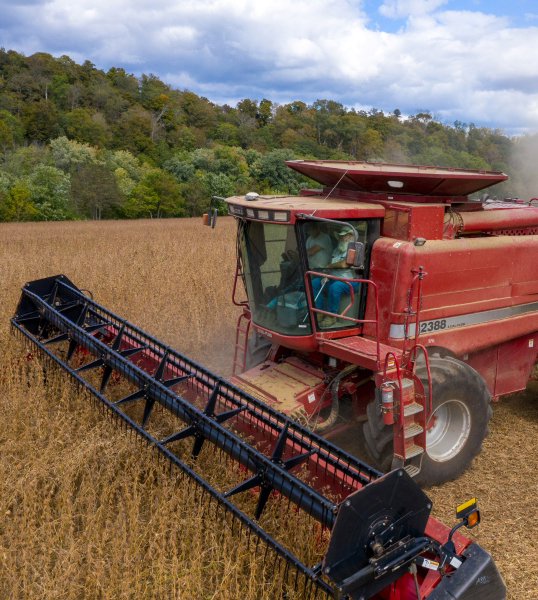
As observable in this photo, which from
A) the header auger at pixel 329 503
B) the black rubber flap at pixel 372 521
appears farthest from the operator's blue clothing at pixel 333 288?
the black rubber flap at pixel 372 521

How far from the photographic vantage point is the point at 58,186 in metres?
31.3

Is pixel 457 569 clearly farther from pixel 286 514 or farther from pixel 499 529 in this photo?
pixel 499 529

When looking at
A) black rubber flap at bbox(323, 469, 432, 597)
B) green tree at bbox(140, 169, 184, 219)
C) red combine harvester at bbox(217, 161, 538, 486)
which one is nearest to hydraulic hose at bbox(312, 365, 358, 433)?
red combine harvester at bbox(217, 161, 538, 486)

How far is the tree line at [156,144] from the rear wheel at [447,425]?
372 inches

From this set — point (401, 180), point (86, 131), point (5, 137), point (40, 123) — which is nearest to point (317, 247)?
point (401, 180)

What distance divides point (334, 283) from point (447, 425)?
1433mm

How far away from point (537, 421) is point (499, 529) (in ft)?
6.81

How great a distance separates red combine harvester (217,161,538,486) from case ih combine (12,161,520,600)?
13mm

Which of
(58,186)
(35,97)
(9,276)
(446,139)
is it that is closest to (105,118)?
(35,97)

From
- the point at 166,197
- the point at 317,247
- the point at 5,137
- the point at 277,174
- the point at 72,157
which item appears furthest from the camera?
the point at 5,137

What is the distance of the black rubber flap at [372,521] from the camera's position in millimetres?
2273

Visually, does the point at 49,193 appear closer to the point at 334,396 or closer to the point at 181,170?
the point at 181,170

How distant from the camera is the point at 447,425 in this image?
4285mm

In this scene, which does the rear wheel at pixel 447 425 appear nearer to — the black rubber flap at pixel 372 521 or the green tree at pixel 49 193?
the black rubber flap at pixel 372 521
